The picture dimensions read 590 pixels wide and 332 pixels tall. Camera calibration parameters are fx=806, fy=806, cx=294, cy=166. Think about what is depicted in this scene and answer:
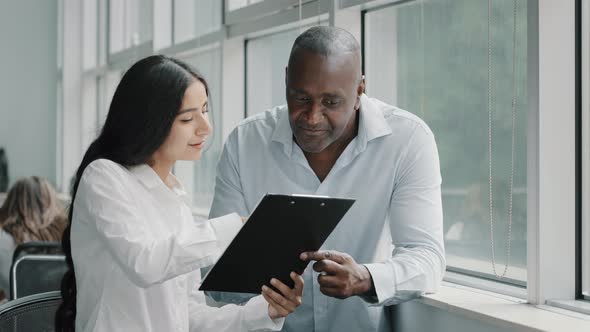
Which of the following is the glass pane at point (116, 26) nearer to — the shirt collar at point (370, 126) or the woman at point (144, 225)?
the shirt collar at point (370, 126)

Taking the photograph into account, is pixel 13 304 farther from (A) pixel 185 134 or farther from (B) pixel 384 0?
(B) pixel 384 0

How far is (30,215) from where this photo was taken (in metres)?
4.25

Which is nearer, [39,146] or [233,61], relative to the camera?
[233,61]

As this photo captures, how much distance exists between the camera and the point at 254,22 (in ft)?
11.8

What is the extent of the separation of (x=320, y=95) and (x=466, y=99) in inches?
25.6

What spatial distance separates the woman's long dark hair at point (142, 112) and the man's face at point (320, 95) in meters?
0.28

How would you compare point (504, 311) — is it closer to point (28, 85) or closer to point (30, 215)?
point (30, 215)

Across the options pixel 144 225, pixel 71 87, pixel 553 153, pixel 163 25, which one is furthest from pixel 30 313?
pixel 71 87

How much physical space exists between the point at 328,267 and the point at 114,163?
0.53 meters

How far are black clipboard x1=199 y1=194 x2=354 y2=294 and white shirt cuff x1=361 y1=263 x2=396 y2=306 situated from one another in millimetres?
188

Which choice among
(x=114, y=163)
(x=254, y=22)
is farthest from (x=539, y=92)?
(x=254, y=22)

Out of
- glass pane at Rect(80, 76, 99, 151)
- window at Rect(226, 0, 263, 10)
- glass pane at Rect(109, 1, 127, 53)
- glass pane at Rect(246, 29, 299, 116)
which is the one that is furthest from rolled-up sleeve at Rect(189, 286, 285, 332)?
glass pane at Rect(80, 76, 99, 151)

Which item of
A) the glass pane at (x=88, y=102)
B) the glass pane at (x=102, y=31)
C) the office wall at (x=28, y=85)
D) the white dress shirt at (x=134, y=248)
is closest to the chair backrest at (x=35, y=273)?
the white dress shirt at (x=134, y=248)

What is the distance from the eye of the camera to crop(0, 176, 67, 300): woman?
13.8 ft
